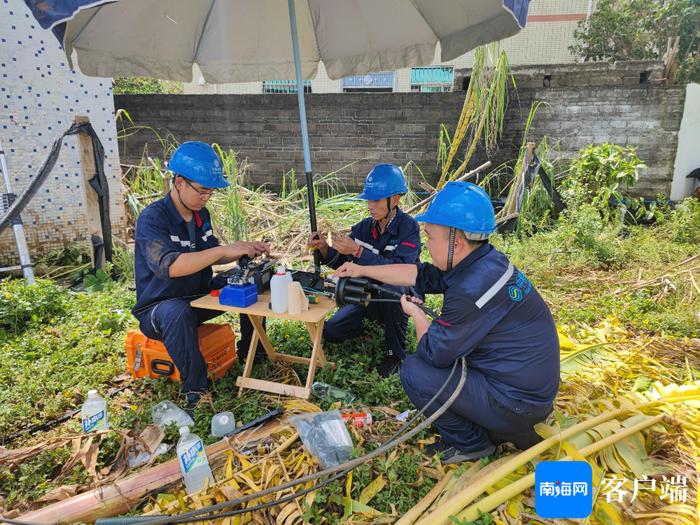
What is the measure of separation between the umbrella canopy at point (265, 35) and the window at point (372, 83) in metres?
10.5

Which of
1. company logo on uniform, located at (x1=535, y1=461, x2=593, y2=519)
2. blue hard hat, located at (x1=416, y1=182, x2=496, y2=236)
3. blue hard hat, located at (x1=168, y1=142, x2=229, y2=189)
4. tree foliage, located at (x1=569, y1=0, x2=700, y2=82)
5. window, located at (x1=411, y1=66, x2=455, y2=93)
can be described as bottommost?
company logo on uniform, located at (x1=535, y1=461, x2=593, y2=519)

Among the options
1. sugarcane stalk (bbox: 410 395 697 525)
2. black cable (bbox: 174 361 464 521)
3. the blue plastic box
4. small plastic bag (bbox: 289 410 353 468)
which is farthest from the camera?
the blue plastic box

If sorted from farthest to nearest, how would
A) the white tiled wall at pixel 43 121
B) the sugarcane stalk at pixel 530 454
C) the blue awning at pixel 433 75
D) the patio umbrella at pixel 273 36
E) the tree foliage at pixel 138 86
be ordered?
the blue awning at pixel 433 75 → the tree foliage at pixel 138 86 → the white tiled wall at pixel 43 121 → the patio umbrella at pixel 273 36 → the sugarcane stalk at pixel 530 454

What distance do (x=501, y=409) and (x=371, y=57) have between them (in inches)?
124

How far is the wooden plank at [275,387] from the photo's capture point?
10.1 feet

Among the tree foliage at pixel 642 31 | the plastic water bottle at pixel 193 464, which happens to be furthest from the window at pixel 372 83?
the plastic water bottle at pixel 193 464

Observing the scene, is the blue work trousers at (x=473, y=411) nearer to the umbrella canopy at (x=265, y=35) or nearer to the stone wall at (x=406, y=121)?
the umbrella canopy at (x=265, y=35)

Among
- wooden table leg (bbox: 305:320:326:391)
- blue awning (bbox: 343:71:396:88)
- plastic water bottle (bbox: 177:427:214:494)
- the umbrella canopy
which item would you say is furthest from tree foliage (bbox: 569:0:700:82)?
plastic water bottle (bbox: 177:427:214:494)

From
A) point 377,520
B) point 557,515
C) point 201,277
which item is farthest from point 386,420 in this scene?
point 201,277

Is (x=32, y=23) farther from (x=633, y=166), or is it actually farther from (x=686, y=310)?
(x=633, y=166)

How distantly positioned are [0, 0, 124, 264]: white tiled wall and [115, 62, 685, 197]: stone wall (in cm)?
257

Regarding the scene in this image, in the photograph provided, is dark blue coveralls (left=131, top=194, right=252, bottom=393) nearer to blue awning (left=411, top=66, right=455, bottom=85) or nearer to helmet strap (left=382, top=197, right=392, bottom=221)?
helmet strap (left=382, top=197, right=392, bottom=221)

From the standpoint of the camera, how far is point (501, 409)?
7.84ft

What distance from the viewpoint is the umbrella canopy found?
3357mm
